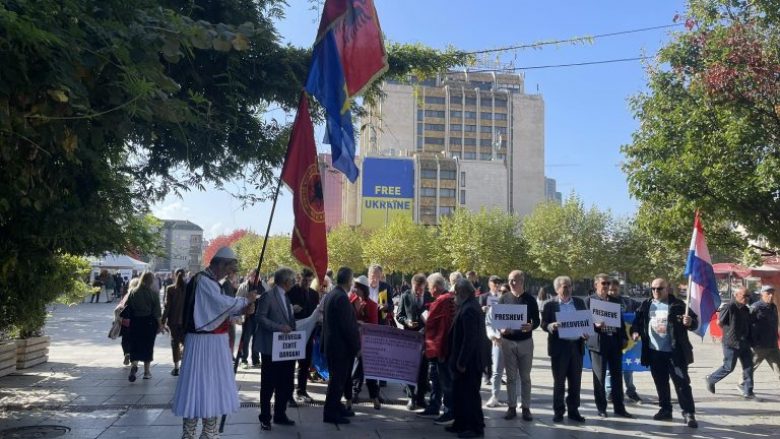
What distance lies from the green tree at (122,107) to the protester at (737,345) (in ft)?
20.2

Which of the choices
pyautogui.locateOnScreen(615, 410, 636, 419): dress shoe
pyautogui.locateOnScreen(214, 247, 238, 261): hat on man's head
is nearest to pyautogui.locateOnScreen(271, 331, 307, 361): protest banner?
pyautogui.locateOnScreen(214, 247, 238, 261): hat on man's head

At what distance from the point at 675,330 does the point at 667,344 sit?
0.21m

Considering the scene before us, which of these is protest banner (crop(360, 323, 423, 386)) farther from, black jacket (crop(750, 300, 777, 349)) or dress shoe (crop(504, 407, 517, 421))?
black jacket (crop(750, 300, 777, 349))

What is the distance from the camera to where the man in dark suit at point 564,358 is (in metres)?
8.12

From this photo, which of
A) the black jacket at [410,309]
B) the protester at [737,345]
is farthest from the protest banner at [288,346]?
the protester at [737,345]

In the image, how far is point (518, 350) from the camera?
8.19 m

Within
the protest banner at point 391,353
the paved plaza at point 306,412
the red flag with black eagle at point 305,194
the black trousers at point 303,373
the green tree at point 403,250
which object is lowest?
the paved plaza at point 306,412

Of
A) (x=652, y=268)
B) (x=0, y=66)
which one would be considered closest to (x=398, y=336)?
(x=0, y=66)

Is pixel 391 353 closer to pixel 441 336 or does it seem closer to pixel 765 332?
pixel 441 336

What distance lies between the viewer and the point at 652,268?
44562 mm

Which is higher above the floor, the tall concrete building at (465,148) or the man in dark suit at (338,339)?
the tall concrete building at (465,148)

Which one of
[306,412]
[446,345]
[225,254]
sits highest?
[225,254]

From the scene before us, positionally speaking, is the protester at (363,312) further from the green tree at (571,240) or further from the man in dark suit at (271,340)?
the green tree at (571,240)

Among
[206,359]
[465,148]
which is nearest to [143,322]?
[206,359]
